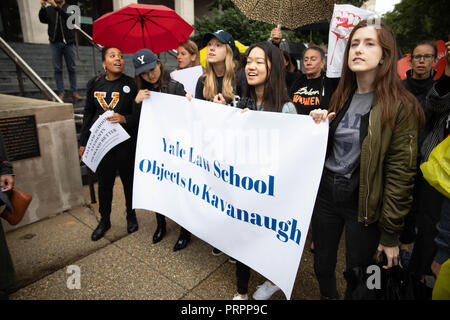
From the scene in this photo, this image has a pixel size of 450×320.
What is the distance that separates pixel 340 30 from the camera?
2342 millimetres

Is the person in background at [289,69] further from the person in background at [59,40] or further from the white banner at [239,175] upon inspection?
the person in background at [59,40]

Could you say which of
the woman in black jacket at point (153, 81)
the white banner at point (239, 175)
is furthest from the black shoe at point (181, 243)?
the white banner at point (239, 175)

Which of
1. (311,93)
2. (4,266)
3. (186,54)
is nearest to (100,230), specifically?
(4,266)

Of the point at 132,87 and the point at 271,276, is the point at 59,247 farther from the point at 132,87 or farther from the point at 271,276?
the point at 271,276

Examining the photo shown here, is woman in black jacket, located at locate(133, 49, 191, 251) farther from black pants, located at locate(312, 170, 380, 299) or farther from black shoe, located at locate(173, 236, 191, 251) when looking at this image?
black pants, located at locate(312, 170, 380, 299)

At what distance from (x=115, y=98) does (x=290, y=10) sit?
226 centimetres

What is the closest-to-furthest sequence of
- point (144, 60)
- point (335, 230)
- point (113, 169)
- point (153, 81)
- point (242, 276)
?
point (335, 230) → point (242, 276) → point (144, 60) → point (153, 81) → point (113, 169)

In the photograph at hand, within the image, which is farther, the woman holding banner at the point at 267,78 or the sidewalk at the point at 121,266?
the sidewalk at the point at 121,266

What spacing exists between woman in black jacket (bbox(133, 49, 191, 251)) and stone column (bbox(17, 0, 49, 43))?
10898mm

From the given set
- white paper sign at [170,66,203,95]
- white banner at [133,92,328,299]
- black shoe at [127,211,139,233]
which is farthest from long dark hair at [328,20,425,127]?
black shoe at [127,211,139,233]

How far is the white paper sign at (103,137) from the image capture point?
309cm

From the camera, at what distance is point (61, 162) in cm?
389

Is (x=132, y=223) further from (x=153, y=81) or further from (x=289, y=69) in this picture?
(x=289, y=69)

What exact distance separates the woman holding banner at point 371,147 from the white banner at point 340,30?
0.51 meters
